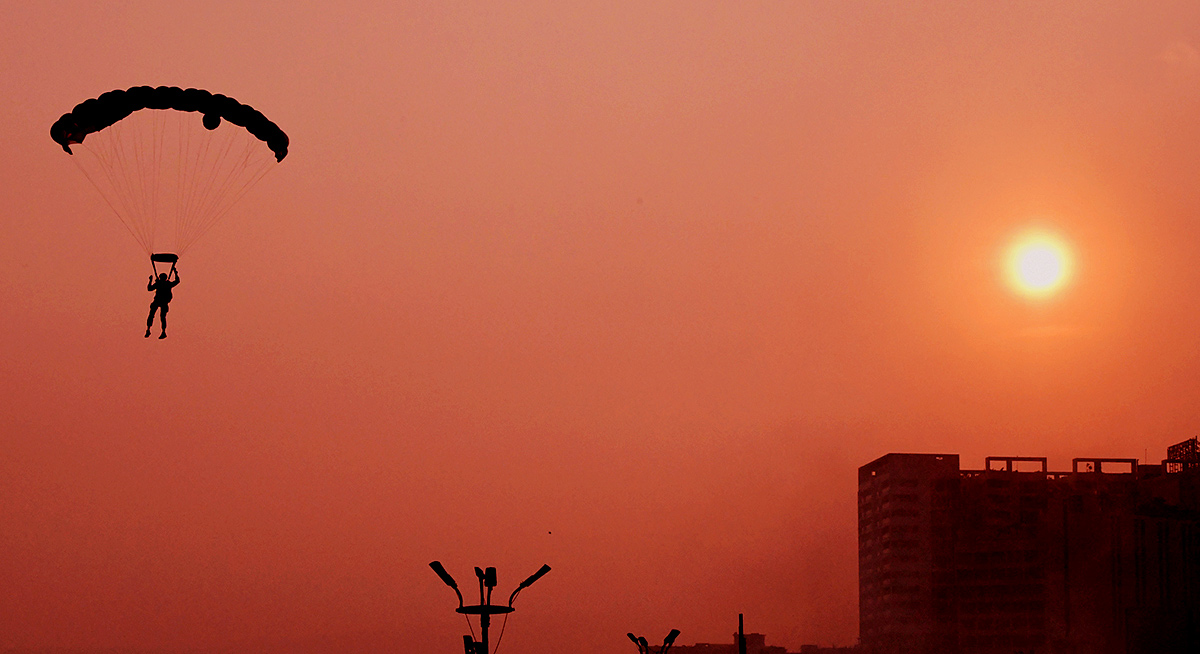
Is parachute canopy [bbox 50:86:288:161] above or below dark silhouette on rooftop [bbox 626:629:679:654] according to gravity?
above

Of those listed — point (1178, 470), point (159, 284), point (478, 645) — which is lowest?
point (478, 645)

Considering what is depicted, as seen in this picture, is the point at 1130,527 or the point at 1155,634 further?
the point at 1130,527

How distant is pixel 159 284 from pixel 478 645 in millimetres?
18131

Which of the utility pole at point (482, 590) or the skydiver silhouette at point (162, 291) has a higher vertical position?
the skydiver silhouette at point (162, 291)

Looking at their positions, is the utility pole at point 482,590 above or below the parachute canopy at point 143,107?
below

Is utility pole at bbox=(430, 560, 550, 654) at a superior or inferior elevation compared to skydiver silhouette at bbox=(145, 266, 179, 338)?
inferior

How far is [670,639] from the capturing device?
32062mm

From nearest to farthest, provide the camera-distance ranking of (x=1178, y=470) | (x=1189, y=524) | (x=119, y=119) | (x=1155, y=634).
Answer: (x=119, y=119) < (x=1155, y=634) < (x=1189, y=524) < (x=1178, y=470)

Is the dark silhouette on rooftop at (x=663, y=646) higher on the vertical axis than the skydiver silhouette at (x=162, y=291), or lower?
lower

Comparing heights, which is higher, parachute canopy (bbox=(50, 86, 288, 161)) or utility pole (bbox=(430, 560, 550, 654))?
parachute canopy (bbox=(50, 86, 288, 161))

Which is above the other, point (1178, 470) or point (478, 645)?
point (1178, 470)

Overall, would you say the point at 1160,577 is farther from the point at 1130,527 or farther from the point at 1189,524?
the point at 1130,527

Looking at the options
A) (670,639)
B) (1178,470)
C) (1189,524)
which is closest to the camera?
(670,639)

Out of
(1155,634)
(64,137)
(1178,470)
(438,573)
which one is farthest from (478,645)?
(1178,470)
